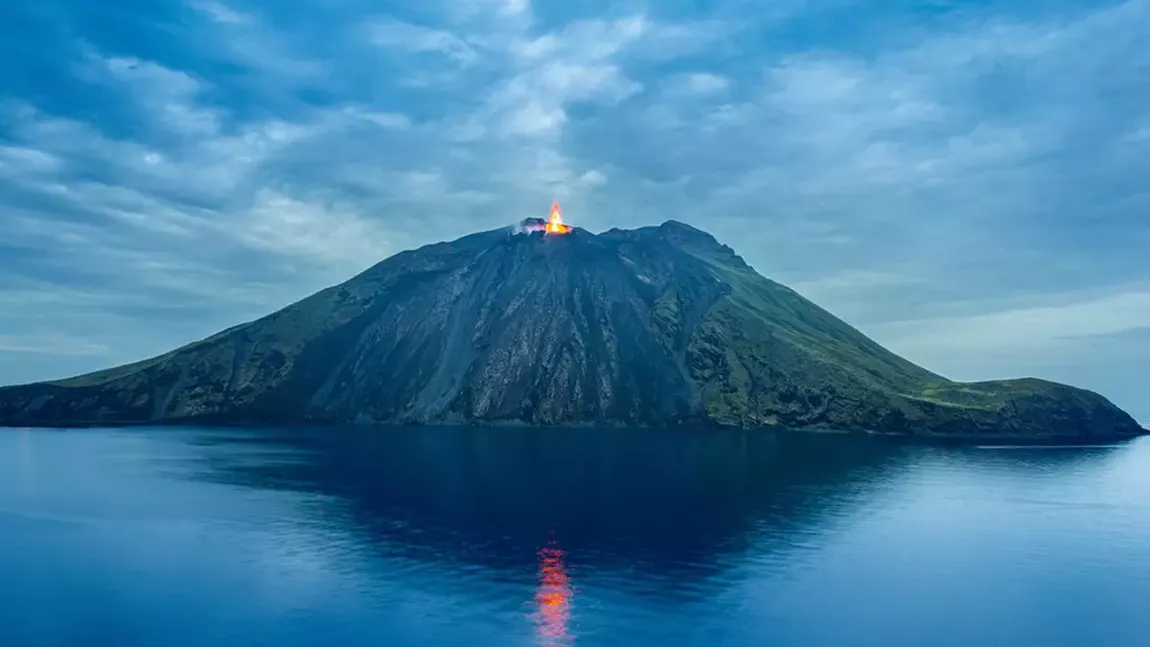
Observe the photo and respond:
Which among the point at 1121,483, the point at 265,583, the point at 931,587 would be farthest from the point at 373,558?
the point at 1121,483

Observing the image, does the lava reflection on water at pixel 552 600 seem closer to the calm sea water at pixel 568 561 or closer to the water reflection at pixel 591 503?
the calm sea water at pixel 568 561

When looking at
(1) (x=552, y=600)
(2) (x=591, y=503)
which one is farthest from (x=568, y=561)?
(2) (x=591, y=503)

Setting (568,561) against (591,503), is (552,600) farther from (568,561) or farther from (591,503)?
(591,503)

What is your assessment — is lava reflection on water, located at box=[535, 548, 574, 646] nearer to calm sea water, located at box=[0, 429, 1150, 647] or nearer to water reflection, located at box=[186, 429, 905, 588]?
calm sea water, located at box=[0, 429, 1150, 647]

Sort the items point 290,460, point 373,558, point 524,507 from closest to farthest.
Answer: 1. point 373,558
2. point 524,507
3. point 290,460

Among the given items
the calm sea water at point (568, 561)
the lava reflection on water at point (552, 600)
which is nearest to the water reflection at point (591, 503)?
the calm sea water at point (568, 561)

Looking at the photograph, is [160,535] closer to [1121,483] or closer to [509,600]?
[509,600]
